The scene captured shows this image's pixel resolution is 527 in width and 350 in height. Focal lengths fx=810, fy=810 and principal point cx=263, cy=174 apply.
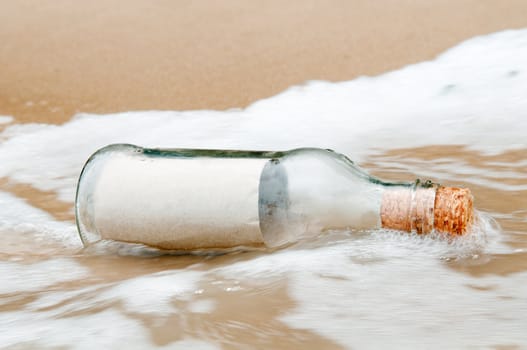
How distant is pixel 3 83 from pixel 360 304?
8.99 ft

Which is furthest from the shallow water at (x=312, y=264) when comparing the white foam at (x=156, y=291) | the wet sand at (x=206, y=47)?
the wet sand at (x=206, y=47)

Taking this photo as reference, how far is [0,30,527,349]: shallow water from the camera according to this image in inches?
43.2

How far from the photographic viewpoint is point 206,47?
364 cm

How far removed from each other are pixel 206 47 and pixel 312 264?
2381 millimetres

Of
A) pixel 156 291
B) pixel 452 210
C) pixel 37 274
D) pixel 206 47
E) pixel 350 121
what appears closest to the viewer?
pixel 156 291

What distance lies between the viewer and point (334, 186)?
150cm

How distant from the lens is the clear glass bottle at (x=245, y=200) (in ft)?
4.82

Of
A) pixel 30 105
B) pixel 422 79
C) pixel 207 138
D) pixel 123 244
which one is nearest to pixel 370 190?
pixel 123 244

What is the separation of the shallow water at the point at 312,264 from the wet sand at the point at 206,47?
1.28 feet

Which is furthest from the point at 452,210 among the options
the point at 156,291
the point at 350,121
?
the point at 350,121

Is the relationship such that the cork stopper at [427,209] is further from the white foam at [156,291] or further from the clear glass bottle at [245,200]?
the white foam at [156,291]

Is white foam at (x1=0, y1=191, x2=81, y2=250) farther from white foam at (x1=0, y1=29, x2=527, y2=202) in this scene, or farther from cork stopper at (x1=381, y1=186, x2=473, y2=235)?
cork stopper at (x1=381, y1=186, x2=473, y2=235)

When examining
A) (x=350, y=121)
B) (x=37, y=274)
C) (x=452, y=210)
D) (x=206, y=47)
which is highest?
(x=206, y=47)

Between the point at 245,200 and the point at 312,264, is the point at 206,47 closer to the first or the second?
the point at 245,200
